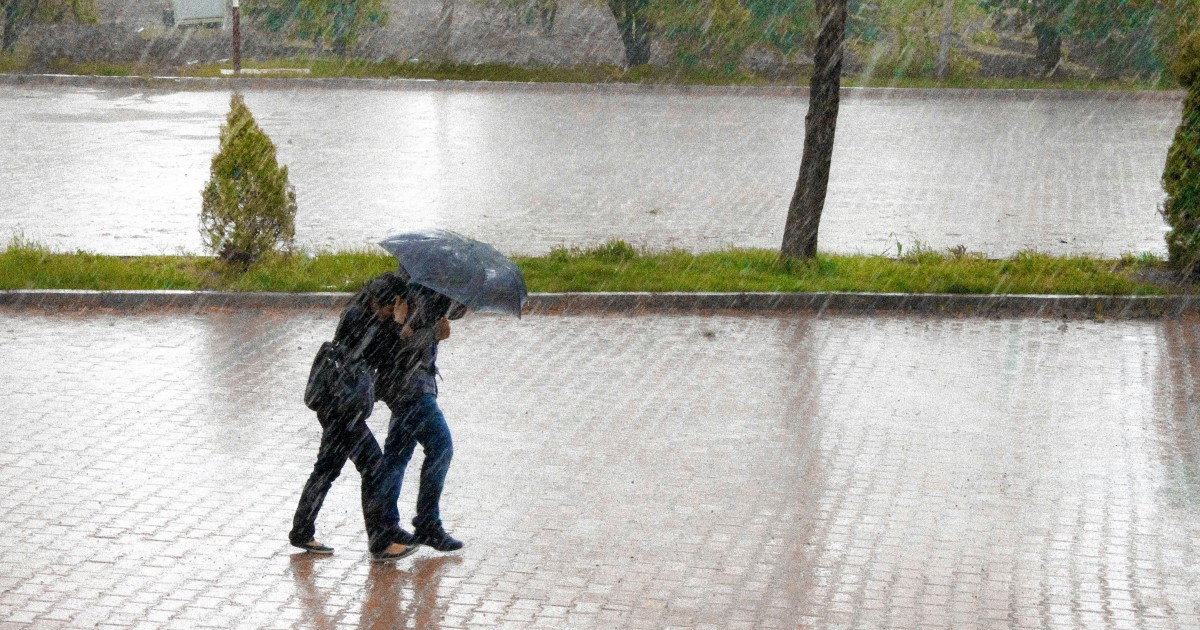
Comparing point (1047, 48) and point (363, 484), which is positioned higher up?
point (1047, 48)

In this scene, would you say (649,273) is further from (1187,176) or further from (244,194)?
(1187,176)

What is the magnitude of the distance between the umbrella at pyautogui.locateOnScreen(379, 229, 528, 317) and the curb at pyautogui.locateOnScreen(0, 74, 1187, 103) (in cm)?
2468

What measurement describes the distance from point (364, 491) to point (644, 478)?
1760 mm

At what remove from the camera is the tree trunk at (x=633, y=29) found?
3503 centimetres

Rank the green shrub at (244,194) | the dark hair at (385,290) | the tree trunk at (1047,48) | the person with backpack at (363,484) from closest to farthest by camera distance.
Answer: the dark hair at (385,290) < the person with backpack at (363,484) < the green shrub at (244,194) < the tree trunk at (1047,48)

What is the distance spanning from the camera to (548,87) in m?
31.7

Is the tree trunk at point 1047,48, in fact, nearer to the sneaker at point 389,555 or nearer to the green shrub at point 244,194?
the green shrub at point 244,194

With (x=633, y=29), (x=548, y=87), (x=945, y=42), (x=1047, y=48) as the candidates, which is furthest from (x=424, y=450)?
(x=1047, y=48)

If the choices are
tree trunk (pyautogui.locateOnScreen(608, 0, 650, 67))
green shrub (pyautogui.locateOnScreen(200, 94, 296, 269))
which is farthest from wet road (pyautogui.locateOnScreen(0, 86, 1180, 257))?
tree trunk (pyautogui.locateOnScreen(608, 0, 650, 67))

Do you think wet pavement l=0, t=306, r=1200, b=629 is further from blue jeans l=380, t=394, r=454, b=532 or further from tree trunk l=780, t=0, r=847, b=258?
tree trunk l=780, t=0, r=847, b=258

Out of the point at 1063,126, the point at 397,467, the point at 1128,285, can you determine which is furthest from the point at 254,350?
the point at 1063,126

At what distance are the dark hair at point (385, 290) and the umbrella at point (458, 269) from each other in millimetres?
95

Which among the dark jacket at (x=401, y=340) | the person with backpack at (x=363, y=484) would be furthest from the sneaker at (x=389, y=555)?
the dark jacket at (x=401, y=340)

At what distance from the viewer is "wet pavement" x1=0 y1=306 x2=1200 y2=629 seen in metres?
6.42
